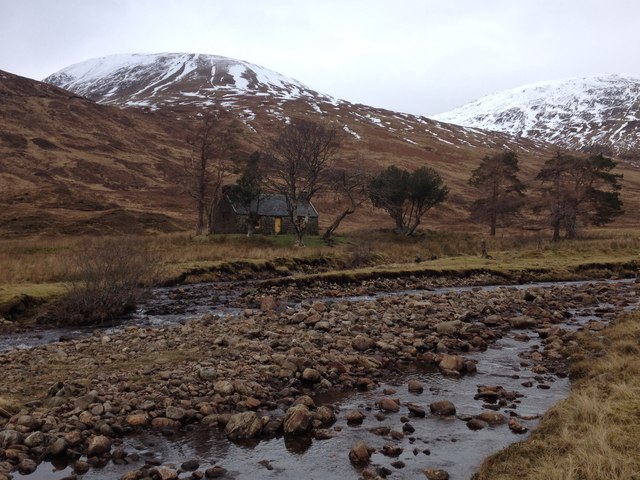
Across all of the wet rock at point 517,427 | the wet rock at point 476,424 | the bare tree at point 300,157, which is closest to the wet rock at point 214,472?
the wet rock at point 476,424

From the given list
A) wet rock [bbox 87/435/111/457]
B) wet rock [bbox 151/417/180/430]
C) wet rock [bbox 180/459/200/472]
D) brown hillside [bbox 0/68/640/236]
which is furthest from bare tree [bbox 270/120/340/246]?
wet rock [bbox 180/459/200/472]

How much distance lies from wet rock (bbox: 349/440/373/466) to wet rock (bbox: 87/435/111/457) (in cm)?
396

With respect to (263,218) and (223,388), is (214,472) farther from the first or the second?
(263,218)

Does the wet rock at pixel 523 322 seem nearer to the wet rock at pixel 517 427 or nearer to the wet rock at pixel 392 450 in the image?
the wet rock at pixel 517 427

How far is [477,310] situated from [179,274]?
16.1m

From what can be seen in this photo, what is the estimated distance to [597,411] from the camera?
9.08 meters

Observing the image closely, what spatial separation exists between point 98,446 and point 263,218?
5094 centimetres

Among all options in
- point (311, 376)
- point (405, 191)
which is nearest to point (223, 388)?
point (311, 376)

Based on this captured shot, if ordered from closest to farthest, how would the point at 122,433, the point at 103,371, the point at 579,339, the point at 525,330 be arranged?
the point at 122,433
the point at 103,371
the point at 579,339
the point at 525,330

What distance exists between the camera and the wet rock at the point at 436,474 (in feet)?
26.8

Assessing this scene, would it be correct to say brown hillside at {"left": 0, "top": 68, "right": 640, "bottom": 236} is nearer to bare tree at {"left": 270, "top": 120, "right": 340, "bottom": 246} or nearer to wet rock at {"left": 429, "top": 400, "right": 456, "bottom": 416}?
bare tree at {"left": 270, "top": 120, "right": 340, "bottom": 246}

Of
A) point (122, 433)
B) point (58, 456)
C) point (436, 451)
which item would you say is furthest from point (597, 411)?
point (58, 456)

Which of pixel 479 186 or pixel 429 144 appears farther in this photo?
pixel 429 144

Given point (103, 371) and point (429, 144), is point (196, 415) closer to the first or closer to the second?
point (103, 371)
